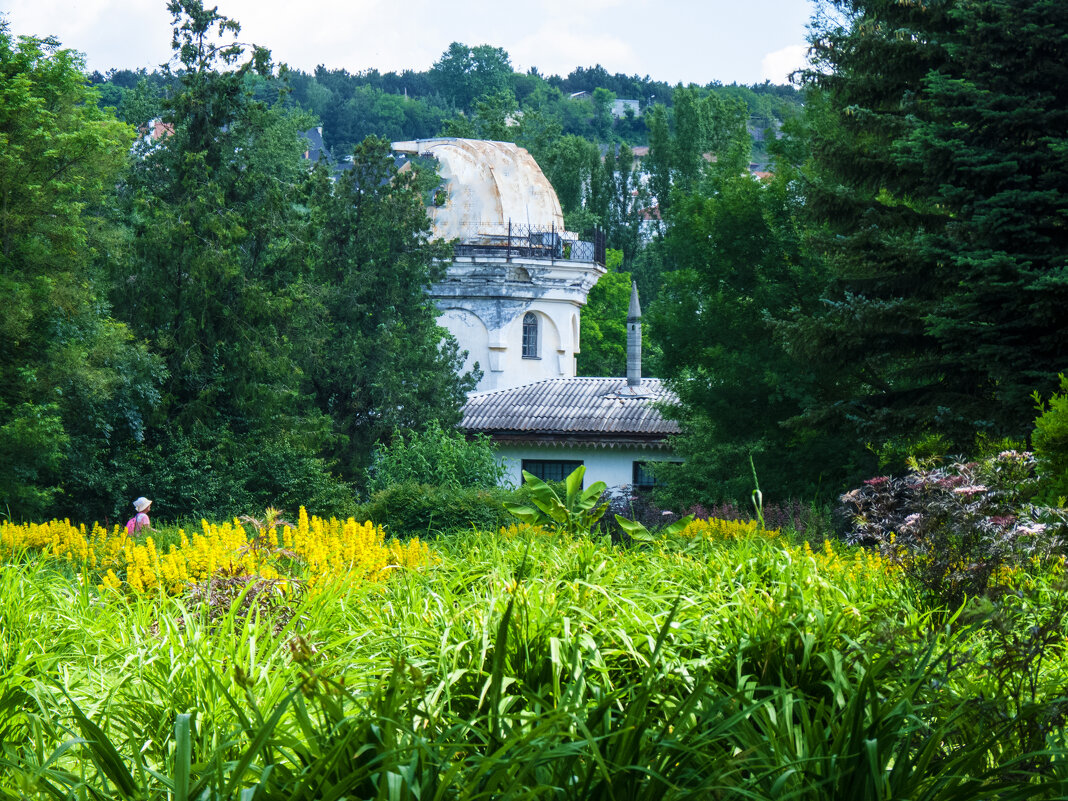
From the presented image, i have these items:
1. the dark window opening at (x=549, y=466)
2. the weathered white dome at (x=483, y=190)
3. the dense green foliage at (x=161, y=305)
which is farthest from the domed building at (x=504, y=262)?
the dense green foliage at (x=161, y=305)

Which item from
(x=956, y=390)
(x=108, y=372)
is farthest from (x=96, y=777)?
(x=108, y=372)

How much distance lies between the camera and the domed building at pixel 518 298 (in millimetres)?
37938

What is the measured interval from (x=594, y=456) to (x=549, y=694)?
32.1 metres

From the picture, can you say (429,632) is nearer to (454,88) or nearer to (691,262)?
(691,262)

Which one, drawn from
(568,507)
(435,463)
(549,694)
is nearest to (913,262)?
(568,507)

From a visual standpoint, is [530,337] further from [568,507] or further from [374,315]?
[568,507]

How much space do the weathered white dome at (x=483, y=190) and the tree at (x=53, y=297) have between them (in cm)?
1702

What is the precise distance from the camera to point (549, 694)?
461 centimetres

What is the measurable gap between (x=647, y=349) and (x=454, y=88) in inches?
2350

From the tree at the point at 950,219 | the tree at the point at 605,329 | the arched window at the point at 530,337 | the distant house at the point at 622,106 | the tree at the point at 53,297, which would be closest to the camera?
the tree at the point at 950,219

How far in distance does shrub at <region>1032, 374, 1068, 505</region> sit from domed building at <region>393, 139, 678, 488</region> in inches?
1061

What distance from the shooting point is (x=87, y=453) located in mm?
24281

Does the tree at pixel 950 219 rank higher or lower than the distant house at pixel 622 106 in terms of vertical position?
lower

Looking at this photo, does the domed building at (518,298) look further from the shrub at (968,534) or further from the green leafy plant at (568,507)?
the shrub at (968,534)
